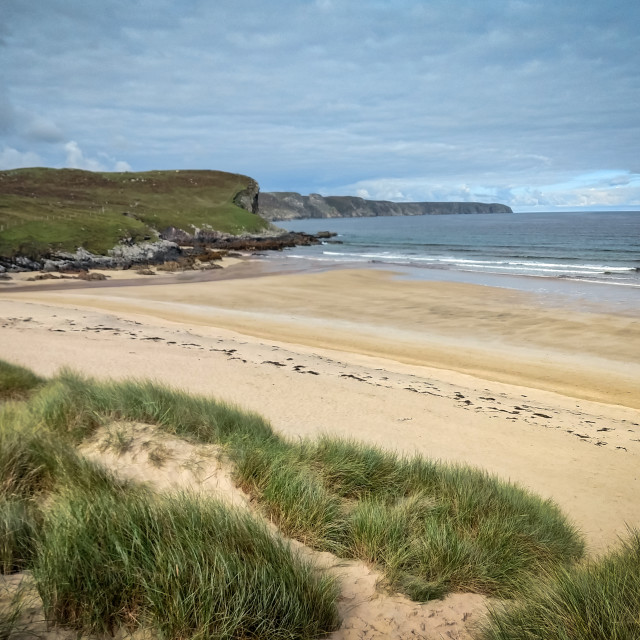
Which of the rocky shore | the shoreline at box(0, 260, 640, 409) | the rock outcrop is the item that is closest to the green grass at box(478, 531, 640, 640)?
the shoreline at box(0, 260, 640, 409)

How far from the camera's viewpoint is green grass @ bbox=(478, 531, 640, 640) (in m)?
2.43

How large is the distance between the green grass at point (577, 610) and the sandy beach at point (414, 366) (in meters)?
1.90

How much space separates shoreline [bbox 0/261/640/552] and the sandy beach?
4 cm

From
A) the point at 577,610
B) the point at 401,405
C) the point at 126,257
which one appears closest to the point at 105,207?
the point at 126,257

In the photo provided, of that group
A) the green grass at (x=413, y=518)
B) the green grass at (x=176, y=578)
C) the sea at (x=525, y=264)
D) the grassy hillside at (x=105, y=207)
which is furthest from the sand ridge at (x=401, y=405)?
the grassy hillside at (x=105, y=207)

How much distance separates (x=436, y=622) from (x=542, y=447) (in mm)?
5378

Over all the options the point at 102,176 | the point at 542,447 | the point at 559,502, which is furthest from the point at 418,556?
the point at 102,176

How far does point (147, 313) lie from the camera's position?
19406 mm

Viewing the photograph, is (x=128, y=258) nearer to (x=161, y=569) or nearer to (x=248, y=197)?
(x=161, y=569)

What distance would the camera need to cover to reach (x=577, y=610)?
251 centimetres

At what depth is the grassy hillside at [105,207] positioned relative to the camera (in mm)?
39025

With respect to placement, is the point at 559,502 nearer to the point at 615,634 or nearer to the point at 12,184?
the point at 615,634

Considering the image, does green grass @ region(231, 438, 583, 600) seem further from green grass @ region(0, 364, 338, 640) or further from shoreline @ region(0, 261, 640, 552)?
shoreline @ region(0, 261, 640, 552)

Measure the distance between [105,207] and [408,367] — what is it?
226 ft
